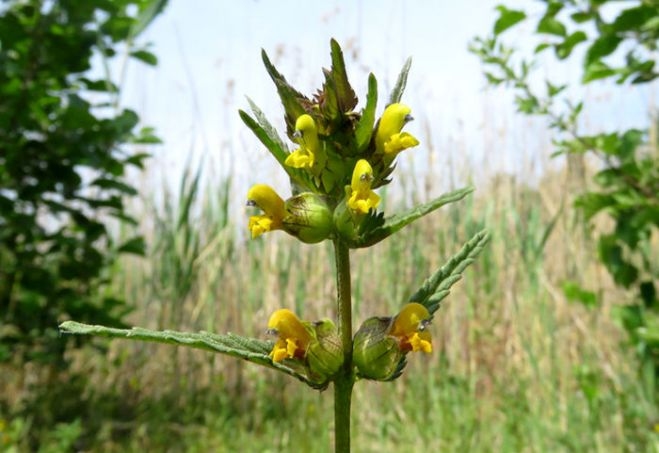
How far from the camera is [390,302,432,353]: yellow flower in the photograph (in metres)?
0.62

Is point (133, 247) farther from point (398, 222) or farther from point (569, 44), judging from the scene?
point (398, 222)

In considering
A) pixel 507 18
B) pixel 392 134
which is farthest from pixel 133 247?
pixel 392 134

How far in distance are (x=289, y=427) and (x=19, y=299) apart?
121 centimetres

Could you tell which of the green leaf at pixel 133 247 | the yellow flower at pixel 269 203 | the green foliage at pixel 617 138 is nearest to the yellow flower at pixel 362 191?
the yellow flower at pixel 269 203

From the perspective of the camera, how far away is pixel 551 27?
6.21 feet

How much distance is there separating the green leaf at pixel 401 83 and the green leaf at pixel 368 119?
46mm

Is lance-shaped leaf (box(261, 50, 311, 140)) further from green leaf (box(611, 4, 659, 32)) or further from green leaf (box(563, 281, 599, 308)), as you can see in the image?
green leaf (box(563, 281, 599, 308))

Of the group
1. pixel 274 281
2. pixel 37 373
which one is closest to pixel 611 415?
pixel 274 281

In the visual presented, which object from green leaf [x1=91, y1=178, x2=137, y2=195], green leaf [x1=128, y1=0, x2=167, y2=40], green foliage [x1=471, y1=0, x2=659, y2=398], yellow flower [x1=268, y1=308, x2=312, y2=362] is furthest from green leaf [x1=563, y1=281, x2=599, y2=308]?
yellow flower [x1=268, y1=308, x2=312, y2=362]

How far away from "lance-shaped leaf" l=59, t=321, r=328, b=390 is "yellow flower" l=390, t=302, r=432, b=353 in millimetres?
85

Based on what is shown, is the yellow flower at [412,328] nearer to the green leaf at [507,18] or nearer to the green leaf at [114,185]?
the green leaf at [507,18]

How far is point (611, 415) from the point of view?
245 centimetres

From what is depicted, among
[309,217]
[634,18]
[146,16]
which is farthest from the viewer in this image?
[146,16]

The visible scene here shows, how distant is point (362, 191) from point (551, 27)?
1541mm
